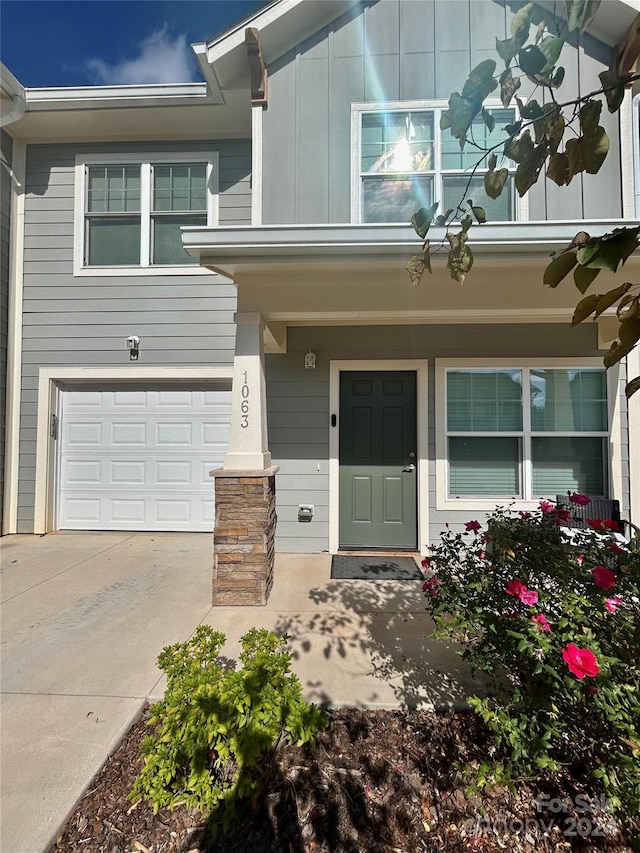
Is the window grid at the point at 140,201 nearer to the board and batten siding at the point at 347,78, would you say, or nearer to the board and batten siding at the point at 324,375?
the board and batten siding at the point at 347,78

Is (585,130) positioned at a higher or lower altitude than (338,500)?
higher

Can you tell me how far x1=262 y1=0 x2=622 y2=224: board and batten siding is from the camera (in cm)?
390

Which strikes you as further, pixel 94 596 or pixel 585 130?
pixel 94 596

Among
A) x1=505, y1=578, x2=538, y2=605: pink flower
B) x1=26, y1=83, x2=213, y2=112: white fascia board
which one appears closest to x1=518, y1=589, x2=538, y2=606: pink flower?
x1=505, y1=578, x2=538, y2=605: pink flower

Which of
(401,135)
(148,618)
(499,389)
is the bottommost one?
(148,618)

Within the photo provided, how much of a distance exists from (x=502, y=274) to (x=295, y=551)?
3490mm

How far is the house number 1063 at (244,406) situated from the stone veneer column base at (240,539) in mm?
413

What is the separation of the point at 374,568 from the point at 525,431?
7.64 ft

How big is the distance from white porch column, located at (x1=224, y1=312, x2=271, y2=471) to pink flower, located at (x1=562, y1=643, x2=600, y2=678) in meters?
2.39

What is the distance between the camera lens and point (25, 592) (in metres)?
3.46

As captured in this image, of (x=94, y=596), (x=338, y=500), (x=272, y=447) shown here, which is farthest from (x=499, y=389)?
(x=94, y=596)

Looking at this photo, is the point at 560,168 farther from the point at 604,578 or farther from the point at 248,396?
the point at 248,396

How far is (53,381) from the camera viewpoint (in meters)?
5.30

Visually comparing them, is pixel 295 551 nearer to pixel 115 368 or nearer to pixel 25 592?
pixel 25 592
